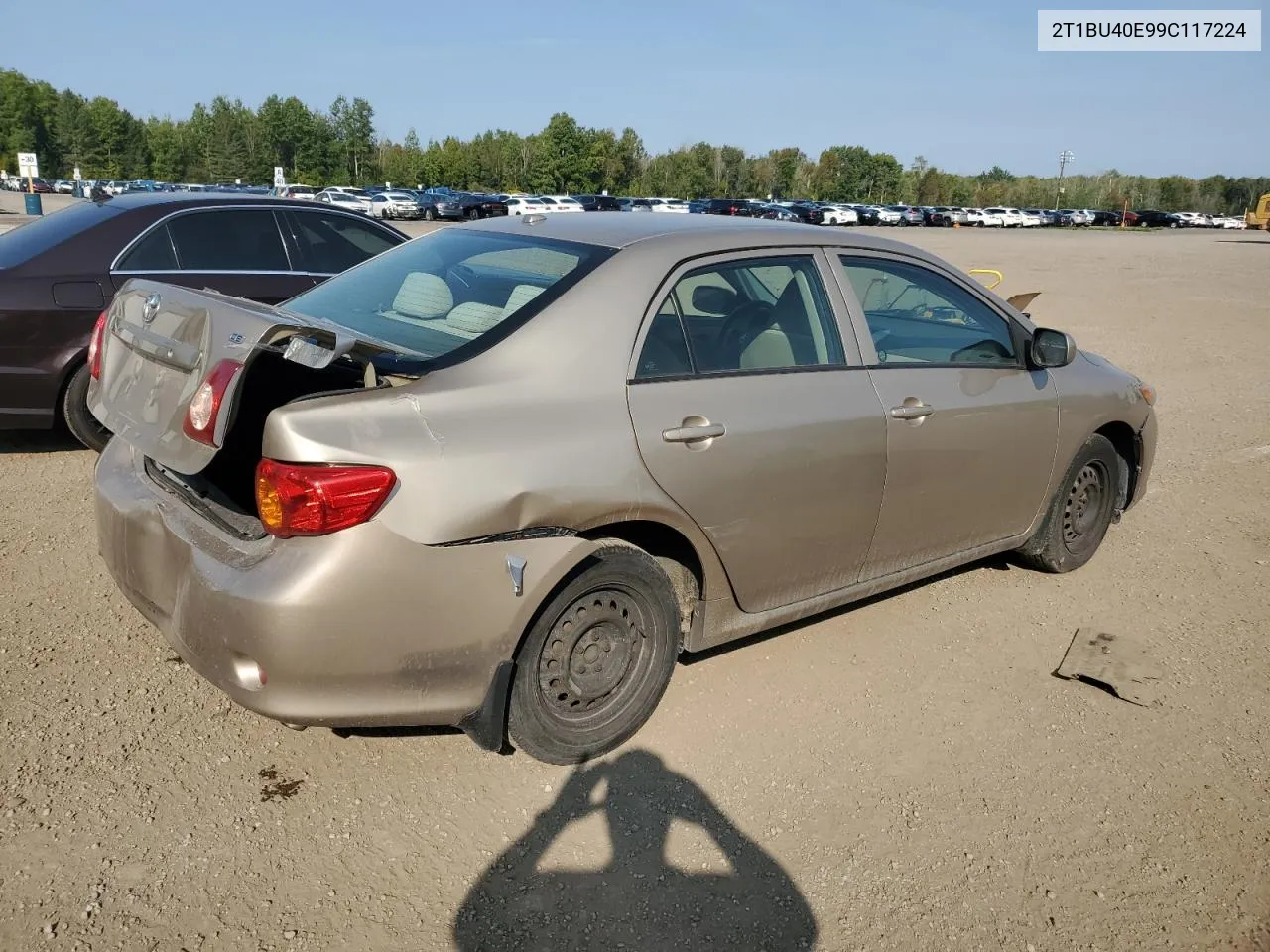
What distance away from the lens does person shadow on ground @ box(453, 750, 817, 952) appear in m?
2.55

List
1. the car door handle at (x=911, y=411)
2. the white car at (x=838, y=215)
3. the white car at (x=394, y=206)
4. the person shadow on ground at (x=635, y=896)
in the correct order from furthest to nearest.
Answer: the white car at (x=838, y=215) → the white car at (x=394, y=206) → the car door handle at (x=911, y=411) → the person shadow on ground at (x=635, y=896)

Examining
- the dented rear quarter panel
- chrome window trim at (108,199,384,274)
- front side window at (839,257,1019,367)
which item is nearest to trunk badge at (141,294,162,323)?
the dented rear quarter panel

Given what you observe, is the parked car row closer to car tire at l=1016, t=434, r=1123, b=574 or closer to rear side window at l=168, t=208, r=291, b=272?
rear side window at l=168, t=208, r=291, b=272

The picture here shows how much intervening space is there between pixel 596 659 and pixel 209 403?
1.40m

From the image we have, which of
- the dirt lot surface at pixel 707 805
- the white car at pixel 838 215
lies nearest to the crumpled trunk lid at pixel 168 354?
the dirt lot surface at pixel 707 805

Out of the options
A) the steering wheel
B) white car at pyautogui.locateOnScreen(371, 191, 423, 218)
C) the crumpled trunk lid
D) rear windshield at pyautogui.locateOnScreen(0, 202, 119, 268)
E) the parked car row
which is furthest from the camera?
the parked car row

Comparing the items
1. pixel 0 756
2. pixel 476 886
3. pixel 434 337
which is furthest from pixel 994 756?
pixel 0 756

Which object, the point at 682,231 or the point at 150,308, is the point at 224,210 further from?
the point at 682,231

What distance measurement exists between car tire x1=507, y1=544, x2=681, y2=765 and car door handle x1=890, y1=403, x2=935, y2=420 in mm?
1175

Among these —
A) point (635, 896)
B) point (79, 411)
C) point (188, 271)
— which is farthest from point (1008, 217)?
point (635, 896)

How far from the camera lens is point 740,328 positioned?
12.1ft

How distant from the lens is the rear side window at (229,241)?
643cm

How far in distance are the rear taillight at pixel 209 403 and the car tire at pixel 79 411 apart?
364 cm

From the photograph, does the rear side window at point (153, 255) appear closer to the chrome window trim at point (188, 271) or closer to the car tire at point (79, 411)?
the chrome window trim at point (188, 271)
